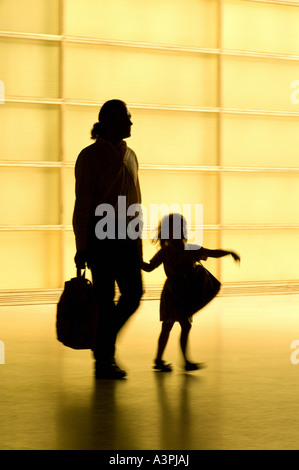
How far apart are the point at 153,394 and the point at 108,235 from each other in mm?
1120

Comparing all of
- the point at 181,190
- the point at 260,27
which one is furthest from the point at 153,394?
the point at 260,27

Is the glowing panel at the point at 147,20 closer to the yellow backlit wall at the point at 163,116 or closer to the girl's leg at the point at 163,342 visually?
the yellow backlit wall at the point at 163,116

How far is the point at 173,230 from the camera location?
692cm

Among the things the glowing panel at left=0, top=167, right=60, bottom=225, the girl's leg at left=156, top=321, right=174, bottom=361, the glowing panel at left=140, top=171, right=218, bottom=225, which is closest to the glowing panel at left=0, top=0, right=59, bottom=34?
the glowing panel at left=0, top=167, right=60, bottom=225

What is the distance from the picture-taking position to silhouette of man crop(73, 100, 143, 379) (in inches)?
256

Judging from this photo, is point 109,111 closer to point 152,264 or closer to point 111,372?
point 152,264

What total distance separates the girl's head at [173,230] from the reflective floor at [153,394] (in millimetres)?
935

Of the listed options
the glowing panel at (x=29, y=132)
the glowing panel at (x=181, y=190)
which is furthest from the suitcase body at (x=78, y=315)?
the glowing panel at (x=181, y=190)

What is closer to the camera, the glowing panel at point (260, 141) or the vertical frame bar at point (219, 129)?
the vertical frame bar at point (219, 129)

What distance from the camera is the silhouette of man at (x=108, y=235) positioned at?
651 centimetres

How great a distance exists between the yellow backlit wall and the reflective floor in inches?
105

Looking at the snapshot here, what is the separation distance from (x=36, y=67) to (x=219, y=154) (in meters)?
2.70

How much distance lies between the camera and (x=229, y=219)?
13.0m

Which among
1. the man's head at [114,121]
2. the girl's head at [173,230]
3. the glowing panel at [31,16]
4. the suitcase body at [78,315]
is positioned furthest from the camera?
the glowing panel at [31,16]
